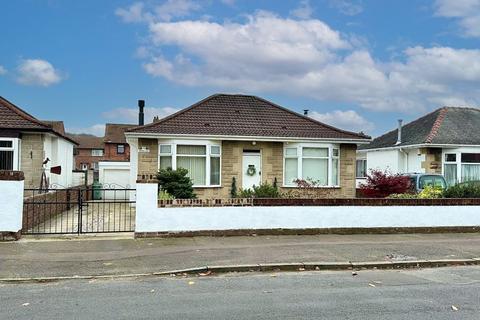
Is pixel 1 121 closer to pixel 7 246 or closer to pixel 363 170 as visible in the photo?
pixel 7 246

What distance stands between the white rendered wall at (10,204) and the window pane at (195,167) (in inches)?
347

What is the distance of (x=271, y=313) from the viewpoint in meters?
6.16

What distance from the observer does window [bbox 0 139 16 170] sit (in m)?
18.0

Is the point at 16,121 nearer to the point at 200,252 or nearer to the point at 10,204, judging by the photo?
the point at 10,204

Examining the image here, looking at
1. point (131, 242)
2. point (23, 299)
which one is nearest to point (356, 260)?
point (131, 242)

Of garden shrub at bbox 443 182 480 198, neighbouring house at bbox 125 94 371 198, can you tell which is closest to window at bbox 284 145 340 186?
neighbouring house at bbox 125 94 371 198

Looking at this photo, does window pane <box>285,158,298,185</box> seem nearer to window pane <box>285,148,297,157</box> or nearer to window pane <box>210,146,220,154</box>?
window pane <box>285,148,297,157</box>

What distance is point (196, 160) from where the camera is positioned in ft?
66.4

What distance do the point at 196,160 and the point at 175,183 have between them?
10.1 ft

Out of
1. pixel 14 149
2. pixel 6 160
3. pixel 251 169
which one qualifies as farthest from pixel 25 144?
pixel 251 169

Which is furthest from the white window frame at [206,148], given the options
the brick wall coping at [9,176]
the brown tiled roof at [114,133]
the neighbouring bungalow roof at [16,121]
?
the brown tiled roof at [114,133]

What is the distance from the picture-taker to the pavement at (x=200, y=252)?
905 cm

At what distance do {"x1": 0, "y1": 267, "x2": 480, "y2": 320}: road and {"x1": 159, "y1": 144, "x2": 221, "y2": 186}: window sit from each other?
11.5m

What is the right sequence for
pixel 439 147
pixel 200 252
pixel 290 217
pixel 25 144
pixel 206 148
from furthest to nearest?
pixel 439 147
pixel 206 148
pixel 25 144
pixel 290 217
pixel 200 252
